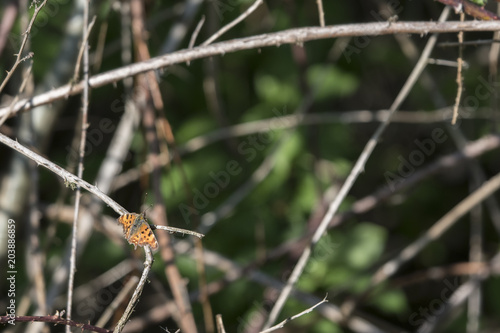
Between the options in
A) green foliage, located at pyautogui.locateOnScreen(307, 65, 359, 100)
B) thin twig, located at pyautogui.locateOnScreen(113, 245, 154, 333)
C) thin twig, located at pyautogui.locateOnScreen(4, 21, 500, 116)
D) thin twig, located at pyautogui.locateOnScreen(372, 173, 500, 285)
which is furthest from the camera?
green foliage, located at pyautogui.locateOnScreen(307, 65, 359, 100)

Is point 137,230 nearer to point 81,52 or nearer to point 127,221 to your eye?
point 127,221

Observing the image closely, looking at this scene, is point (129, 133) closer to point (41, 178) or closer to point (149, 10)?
point (149, 10)

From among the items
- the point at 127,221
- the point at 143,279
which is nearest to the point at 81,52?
the point at 127,221

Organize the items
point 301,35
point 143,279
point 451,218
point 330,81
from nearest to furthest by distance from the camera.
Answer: point 143,279 → point 301,35 → point 451,218 → point 330,81

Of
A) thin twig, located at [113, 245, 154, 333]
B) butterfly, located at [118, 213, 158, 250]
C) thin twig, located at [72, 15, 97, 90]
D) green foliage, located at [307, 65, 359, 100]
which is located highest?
green foliage, located at [307, 65, 359, 100]

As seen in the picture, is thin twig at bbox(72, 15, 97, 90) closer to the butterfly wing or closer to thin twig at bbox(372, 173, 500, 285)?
the butterfly wing

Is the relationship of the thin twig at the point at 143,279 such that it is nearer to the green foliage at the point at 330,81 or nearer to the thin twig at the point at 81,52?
the thin twig at the point at 81,52

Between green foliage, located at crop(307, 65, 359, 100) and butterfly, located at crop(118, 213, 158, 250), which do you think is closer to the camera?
butterfly, located at crop(118, 213, 158, 250)

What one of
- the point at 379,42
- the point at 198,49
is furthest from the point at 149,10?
the point at 379,42

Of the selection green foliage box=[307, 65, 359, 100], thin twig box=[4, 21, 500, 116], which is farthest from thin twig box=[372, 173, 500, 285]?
thin twig box=[4, 21, 500, 116]
